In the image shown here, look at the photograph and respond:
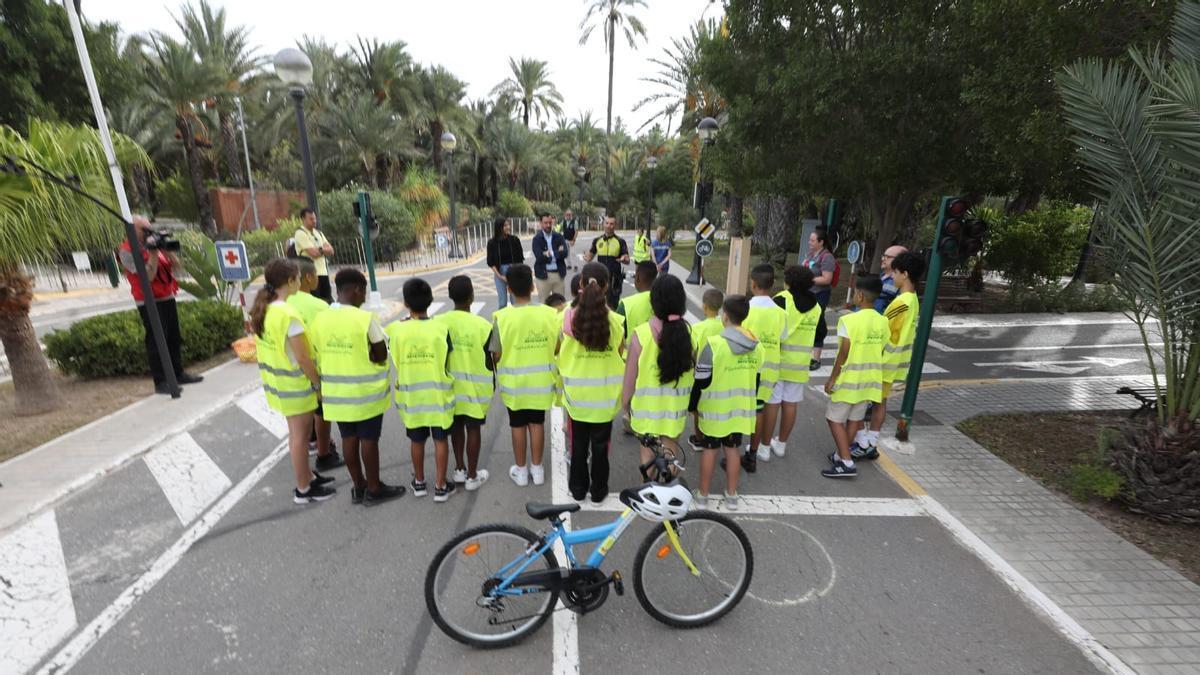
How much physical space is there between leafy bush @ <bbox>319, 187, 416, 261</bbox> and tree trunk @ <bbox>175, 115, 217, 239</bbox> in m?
7.47

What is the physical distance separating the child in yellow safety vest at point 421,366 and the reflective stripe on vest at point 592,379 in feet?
3.16

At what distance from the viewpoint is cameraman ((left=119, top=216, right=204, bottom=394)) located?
6.43 m

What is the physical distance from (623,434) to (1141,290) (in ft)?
15.8

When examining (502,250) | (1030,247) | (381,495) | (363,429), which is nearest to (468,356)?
(363,429)

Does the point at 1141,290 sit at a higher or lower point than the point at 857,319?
higher

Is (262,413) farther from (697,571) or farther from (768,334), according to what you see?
(768,334)

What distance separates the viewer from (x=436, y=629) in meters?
3.25

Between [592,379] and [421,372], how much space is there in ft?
4.35

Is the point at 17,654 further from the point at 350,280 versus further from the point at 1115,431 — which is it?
the point at 1115,431

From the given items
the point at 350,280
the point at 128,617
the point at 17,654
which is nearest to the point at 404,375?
the point at 350,280

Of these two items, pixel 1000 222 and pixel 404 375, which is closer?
pixel 404 375

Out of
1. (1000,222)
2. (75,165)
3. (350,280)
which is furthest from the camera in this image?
(1000,222)

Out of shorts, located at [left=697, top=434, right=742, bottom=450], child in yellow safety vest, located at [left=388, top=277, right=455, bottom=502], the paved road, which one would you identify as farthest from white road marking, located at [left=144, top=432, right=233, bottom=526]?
shorts, located at [left=697, top=434, right=742, bottom=450]

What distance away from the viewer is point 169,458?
17.4 feet
